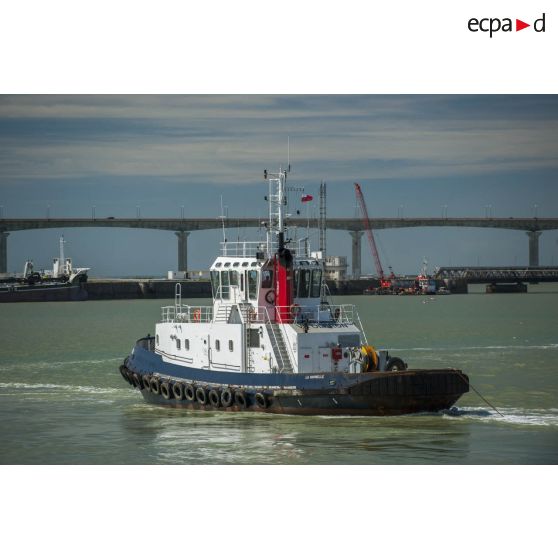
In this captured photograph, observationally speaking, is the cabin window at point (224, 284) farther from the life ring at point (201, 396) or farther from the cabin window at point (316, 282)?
the life ring at point (201, 396)

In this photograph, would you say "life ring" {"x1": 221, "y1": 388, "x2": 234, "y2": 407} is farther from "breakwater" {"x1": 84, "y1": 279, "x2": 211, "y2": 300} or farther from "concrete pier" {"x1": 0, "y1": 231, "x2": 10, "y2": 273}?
"breakwater" {"x1": 84, "y1": 279, "x2": 211, "y2": 300}

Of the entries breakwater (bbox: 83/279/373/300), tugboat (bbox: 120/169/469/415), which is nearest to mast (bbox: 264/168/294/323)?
tugboat (bbox: 120/169/469/415)

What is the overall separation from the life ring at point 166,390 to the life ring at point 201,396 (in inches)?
47.4

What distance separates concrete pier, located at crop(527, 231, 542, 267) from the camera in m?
69.9

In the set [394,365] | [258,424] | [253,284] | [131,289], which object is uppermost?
[253,284]

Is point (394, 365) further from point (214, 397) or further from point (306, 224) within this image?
point (306, 224)

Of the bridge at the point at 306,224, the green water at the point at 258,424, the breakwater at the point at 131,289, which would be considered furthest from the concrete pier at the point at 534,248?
the breakwater at the point at 131,289

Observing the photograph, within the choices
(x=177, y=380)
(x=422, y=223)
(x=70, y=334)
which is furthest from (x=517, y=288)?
(x=177, y=380)

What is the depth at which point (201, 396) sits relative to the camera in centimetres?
2527

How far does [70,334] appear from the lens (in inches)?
2103

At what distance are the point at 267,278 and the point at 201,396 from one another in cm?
A: 293

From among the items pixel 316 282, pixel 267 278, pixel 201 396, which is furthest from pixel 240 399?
pixel 316 282
